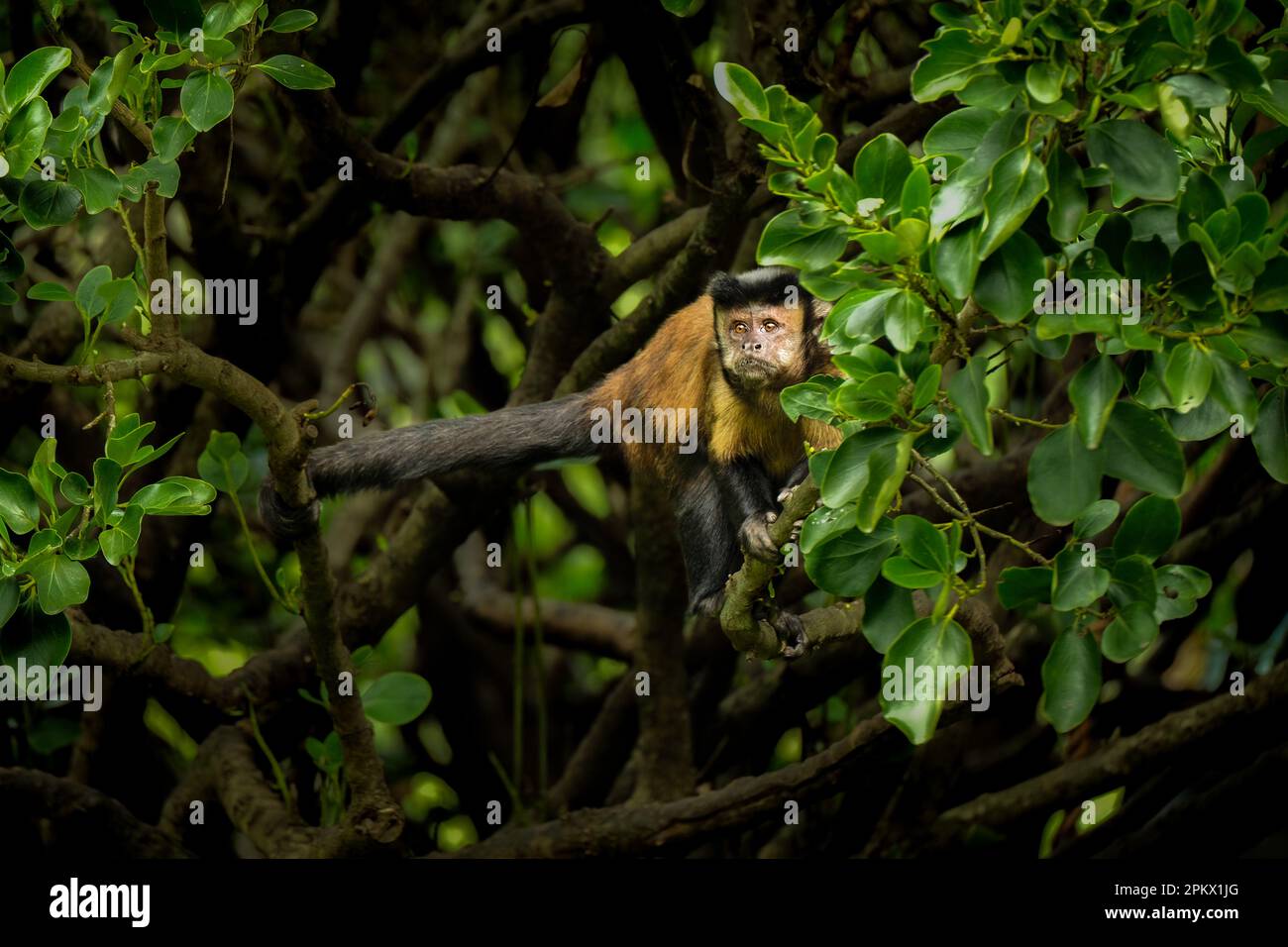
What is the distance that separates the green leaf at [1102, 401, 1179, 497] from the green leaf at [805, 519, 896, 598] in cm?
36

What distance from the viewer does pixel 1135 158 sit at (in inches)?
74.1

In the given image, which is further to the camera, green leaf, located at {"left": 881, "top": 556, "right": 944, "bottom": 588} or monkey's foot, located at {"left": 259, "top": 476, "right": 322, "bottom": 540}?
monkey's foot, located at {"left": 259, "top": 476, "right": 322, "bottom": 540}

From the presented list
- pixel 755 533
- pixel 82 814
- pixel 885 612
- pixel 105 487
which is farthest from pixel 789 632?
pixel 82 814

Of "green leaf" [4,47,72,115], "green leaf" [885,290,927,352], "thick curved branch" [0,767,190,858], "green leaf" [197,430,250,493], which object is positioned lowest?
"thick curved branch" [0,767,190,858]

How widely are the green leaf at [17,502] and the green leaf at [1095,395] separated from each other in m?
1.80

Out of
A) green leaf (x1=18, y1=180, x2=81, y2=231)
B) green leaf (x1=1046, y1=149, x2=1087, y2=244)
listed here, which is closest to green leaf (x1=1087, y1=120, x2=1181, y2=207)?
green leaf (x1=1046, y1=149, x2=1087, y2=244)

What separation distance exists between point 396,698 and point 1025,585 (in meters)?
1.96

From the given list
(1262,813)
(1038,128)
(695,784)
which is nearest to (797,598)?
(695,784)

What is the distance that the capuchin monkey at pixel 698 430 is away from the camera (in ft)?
11.2

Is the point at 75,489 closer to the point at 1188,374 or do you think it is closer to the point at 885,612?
the point at 885,612

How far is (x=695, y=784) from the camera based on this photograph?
4.53m

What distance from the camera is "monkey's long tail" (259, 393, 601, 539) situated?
3.58m

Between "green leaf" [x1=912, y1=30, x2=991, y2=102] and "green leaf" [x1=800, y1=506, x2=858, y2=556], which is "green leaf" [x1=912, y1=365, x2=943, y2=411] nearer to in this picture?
"green leaf" [x1=800, y1=506, x2=858, y2=556]

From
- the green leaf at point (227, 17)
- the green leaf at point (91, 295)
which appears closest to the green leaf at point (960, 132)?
the green leaf at point (227, 17)
